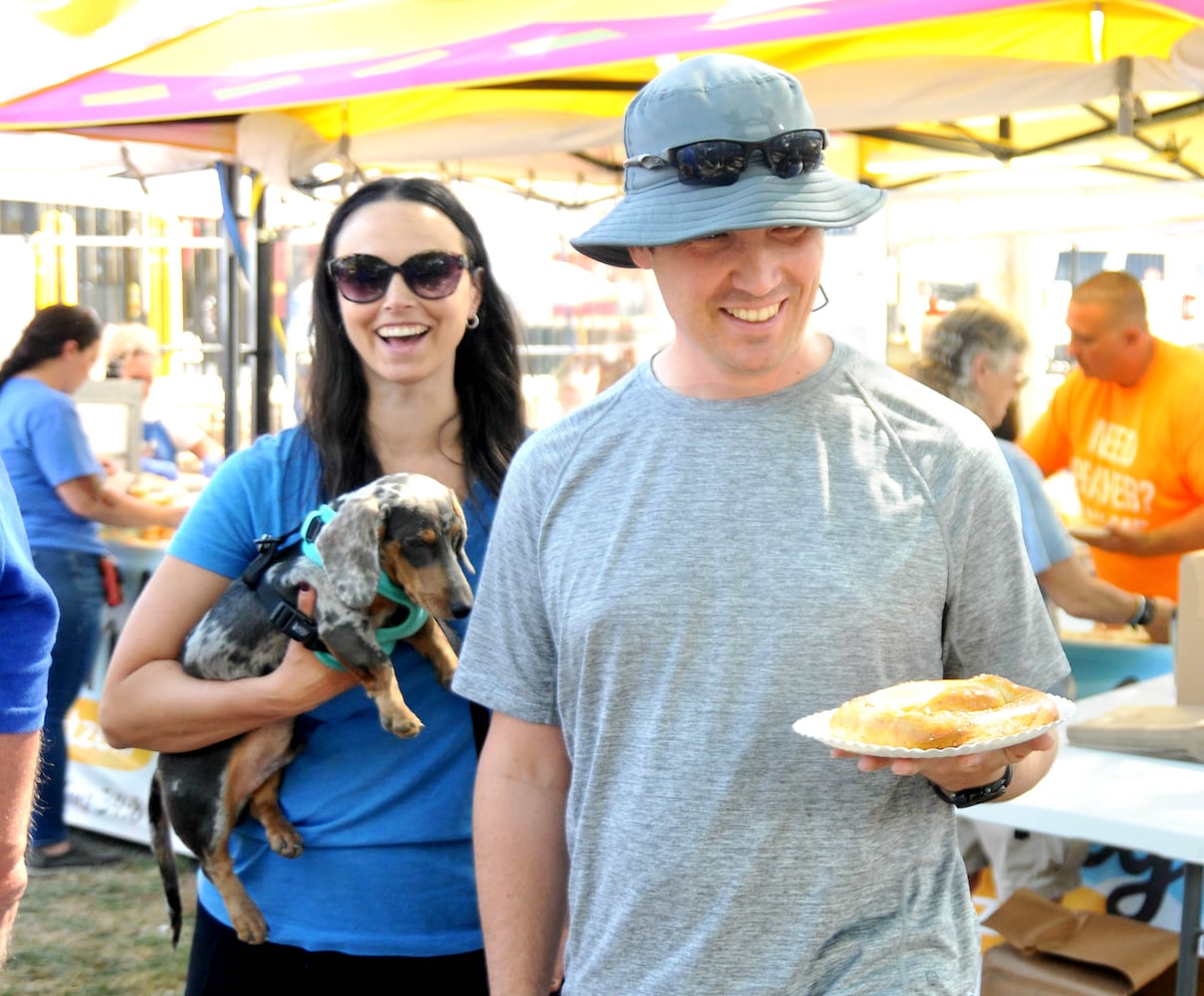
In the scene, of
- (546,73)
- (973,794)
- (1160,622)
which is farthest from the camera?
(1160,622)

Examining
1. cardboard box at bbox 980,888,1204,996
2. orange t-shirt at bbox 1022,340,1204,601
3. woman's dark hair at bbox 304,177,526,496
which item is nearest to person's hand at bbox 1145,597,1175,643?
orange t-shirt at bbox 1022,340,1204,601

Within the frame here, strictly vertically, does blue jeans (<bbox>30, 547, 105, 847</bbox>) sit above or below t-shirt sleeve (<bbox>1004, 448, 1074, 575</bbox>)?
below

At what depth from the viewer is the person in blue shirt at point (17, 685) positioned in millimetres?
1795

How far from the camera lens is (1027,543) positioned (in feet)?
14.1

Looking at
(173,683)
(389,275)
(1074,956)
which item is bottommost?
(1074,956)

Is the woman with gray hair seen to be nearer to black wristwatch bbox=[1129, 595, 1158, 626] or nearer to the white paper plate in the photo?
black wristwatch bbox=[1129, 595, 1158, 626]

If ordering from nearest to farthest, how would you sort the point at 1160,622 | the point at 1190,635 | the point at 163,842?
1. the point at 163,842
2. the point at 1190,635
3. the point at 1160,622

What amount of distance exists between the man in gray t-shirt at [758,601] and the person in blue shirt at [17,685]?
68 cm

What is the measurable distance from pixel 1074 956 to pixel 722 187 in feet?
7.95

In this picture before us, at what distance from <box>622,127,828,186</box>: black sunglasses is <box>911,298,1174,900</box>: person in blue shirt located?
2904mm

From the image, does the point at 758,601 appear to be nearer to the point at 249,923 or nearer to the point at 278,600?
the point at 278,600

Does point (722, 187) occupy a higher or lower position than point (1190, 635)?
higher

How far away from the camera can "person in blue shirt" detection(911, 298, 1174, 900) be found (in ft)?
14.4

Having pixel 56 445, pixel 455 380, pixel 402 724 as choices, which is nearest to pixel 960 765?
pixel 402 724
